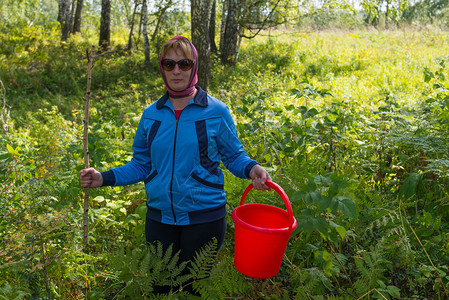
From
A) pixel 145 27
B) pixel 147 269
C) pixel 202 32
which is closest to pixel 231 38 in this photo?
pixel 145 27

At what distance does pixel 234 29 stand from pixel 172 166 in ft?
32.5

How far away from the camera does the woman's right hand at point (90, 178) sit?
202cm

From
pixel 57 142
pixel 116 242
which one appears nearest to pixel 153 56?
pixel 57 142

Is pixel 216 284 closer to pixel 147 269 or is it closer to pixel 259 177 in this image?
pixel 147 269

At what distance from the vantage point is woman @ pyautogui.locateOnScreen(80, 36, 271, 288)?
6.75ft

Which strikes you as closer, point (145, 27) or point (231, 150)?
point (231, 150)

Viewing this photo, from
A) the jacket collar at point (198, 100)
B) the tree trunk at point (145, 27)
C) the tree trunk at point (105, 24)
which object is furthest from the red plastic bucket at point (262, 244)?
the tree trunk at point (105, 24)

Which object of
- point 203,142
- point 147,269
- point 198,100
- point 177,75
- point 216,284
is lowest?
point 216,284

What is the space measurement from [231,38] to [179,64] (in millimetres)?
9657

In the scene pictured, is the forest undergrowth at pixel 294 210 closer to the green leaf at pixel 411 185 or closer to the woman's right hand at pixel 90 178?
the green leaf at pixel 411 185

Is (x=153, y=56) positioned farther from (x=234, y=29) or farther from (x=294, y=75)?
(x=294, y=75)

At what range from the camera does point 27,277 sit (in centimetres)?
218

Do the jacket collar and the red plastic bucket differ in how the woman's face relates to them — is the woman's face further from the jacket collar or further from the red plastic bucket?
the red plastic bucket

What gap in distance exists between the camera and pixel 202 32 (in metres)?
7.21
